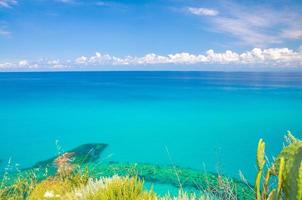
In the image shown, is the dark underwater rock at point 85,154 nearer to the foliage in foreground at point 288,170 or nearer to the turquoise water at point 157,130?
the turquoise water at point 157,130

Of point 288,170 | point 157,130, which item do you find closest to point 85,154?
point 157,130

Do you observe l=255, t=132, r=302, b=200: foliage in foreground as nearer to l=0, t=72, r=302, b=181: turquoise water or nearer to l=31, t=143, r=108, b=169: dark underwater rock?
l=0, t=72, r=302, b=181: turquoise water

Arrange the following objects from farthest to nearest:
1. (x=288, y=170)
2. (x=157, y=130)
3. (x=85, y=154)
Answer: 1. (x=157, y=130)
2. (x=85, y=154)
3. (x=288, y=170)

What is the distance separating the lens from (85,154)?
2116 cm

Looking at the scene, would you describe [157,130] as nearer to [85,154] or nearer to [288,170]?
[85,154]

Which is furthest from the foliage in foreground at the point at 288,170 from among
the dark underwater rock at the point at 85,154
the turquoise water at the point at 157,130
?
the dark underwater rock at the point at 85,154

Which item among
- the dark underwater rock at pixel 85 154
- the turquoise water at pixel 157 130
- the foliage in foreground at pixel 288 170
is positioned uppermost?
the foliage in foreground at pixel 288 170

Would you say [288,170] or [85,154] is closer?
[288,170]

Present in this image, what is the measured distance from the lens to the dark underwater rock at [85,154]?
18725 mm

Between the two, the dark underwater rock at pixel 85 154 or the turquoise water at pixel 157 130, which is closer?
the dark underwater rock at pixel 85 154

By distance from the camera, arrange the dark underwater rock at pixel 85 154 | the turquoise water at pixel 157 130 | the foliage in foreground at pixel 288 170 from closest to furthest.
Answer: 1. the foliage in foreground at pixel 288 170
2. the dark underwater rock at pixel 85 154
3. the turquoise water at pixel 157 130

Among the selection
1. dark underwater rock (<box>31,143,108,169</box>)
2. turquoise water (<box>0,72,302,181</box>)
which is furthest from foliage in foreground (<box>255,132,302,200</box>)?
dark underwater rock (<box>31,143,108,169</box>)

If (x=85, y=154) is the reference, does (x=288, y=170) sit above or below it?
above

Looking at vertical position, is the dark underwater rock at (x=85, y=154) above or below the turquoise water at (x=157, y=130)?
above
